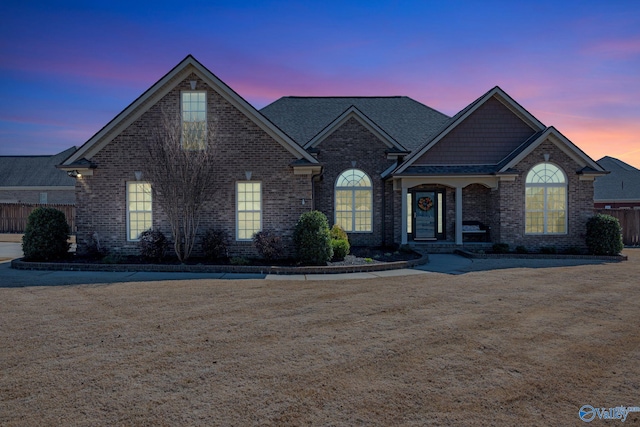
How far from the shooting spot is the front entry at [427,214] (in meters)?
18.5

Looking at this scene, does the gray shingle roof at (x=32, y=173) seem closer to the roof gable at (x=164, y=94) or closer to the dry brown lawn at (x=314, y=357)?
the roof gable at (x=164, y=94)

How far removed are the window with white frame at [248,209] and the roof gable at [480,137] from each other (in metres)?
7.32

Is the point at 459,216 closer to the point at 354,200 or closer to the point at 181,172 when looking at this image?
the point at 354,200

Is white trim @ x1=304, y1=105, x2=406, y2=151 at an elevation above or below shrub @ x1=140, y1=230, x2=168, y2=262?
above

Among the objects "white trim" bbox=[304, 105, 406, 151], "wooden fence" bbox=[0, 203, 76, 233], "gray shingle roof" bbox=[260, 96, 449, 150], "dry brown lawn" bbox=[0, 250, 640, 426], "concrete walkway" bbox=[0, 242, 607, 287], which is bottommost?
"dry brown lawn" bbox=[0, 250, 640, 426]

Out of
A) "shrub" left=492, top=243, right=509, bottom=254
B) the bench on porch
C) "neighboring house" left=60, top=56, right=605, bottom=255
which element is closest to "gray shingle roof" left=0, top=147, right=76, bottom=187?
"neighboring house" left=60, top=56, right=605, bottom=255

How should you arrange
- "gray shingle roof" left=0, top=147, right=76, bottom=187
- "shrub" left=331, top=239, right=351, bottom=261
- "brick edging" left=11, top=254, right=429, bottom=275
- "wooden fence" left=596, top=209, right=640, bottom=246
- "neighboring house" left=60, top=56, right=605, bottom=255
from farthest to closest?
"gray shingle roof" left=0, top=147, right=76, bottom=187
"wooden fence" left=596, top=209, right=640, bottom=246
"neighboring house" left=60, top=56, right=605, bottom=255
"shrub" left=331, top=239, right=351, bottom=261
"brick edging" left=11, top=254, right=429, bottom=275

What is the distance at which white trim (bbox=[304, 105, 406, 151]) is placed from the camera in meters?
18.2

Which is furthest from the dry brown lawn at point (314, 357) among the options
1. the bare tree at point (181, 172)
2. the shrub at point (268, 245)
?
the bare tree at point (181, 172)

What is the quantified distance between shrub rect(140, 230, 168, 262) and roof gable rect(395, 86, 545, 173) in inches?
422

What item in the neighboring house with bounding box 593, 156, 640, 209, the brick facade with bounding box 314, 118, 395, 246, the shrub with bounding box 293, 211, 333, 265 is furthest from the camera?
the neighboring house with bounding box 593, 156, 640, 209

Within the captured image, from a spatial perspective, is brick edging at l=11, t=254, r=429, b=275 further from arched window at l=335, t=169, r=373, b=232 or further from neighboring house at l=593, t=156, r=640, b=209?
neighboring house at l=593, t=156, r=640, b=209

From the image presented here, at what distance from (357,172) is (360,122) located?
7.86 ft

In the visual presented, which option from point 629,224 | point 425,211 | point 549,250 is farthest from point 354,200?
point 629,224
